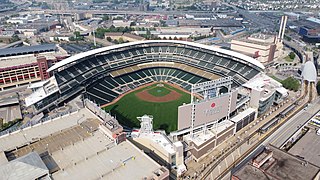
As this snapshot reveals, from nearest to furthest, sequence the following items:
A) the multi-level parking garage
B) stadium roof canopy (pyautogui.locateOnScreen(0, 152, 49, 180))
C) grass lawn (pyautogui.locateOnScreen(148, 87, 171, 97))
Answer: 1. stadium roof canopy (pyautogui.locateOnScreen(0, 152, 49, 180))
2. the multi-level parking garage
3. grass lawn (pyautogui.locateOnScreen(148, 87, 171, 97))

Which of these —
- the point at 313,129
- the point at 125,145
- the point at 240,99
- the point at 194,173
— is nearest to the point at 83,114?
the point at 125,145

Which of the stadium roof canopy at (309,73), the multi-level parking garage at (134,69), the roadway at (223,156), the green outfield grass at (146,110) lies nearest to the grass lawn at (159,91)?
the green outfield grass at (146,110)

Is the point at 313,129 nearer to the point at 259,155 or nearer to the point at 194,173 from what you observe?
the point at 259,155

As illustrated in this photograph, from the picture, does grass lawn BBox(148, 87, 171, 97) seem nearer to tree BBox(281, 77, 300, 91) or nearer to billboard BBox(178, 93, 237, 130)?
billboard BBox(178, 93, 237, 130)

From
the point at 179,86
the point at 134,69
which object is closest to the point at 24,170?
the point at 179,86

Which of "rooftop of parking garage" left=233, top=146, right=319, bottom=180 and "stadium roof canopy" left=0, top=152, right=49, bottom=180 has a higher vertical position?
"stadium roof canopy" left=0, top=152, right=49, bottom=180

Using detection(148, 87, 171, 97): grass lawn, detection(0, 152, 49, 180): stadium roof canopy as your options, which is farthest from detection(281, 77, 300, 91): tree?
detection(0, 152, 49, 180): stadium roof canopy

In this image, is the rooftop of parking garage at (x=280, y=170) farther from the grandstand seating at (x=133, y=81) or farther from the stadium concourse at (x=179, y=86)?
the grandstand seating at (x=133, y=81)
